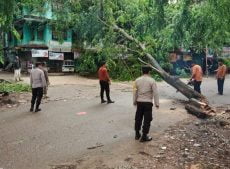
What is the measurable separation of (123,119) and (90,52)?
1512 cm

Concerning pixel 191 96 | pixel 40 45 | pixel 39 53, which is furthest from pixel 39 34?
pixel 191 96

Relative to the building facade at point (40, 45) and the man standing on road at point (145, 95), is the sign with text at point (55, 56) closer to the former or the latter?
the building facade at point (40, 45)

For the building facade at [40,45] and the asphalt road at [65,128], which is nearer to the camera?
the asphalt road at [65,128]

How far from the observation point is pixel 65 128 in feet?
34.8

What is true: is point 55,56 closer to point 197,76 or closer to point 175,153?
point 197,76

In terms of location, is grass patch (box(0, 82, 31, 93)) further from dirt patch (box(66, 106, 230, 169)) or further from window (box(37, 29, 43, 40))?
window (box(37, 29, 43, 40))

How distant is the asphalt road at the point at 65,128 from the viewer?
7934mm

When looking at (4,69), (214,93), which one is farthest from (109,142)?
(4,69)

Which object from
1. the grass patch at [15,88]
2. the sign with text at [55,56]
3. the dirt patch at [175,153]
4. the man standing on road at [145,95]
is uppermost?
the sign with text at [55,56]

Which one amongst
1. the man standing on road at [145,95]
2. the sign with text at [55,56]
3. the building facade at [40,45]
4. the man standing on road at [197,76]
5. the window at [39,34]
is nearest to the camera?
the man standing on road at [145,95]

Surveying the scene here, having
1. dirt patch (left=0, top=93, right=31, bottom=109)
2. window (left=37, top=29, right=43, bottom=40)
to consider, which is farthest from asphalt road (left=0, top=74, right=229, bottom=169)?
window (left=37, top=29, right=43, bottom=40)

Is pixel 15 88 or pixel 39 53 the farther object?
pixel 39 53

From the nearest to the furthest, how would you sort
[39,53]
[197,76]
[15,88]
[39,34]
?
[197,76], [15,88], [39,53], [39,34]

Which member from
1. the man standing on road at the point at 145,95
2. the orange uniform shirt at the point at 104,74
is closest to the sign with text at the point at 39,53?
the orange uniform shirt at the point at 104,74
